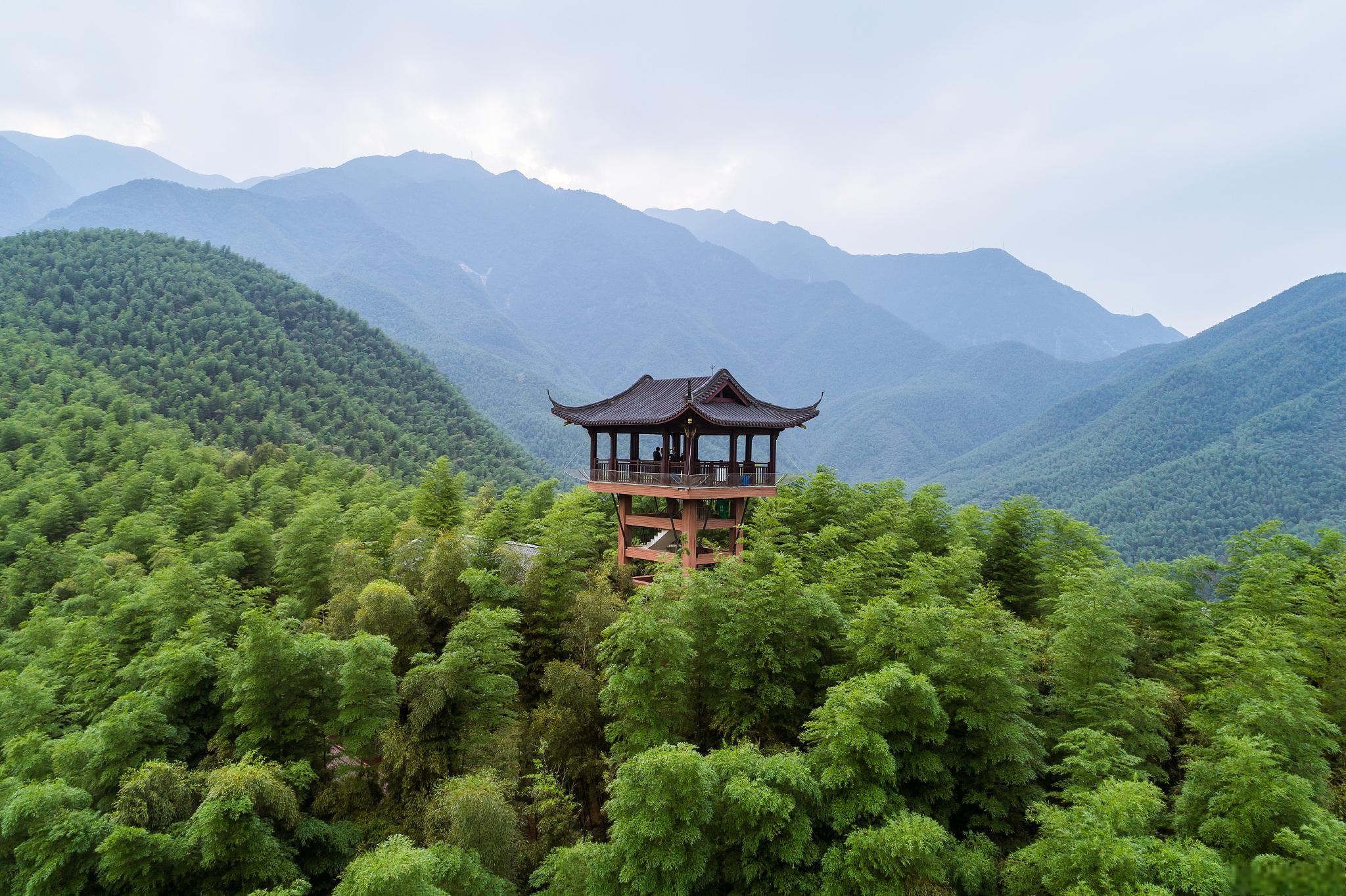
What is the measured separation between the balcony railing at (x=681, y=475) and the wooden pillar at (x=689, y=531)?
1.82ft

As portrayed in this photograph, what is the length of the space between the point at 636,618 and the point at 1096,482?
86981 millimetres

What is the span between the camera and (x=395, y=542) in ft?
58.4

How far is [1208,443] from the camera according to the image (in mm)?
75812

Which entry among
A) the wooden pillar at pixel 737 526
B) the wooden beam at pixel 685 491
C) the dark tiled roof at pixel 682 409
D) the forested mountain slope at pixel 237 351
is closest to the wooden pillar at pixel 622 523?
the wooden beam at pixel 685 491

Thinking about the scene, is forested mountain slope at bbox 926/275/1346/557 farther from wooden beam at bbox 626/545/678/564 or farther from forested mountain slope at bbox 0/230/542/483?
forested mountain slope at bbox 0/230/542/483

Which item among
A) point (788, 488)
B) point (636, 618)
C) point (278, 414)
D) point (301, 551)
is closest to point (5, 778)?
point (301, 551)

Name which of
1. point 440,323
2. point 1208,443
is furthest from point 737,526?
point 440,323

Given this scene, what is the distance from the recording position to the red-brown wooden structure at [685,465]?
53.5 ft

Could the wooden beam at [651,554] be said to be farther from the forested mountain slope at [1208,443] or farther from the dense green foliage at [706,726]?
the forested mountain slope at [1208,443]

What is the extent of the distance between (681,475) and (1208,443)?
286 feet

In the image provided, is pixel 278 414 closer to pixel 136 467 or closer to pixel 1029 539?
pixel 136 467

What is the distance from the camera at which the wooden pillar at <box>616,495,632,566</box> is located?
18.3 metres

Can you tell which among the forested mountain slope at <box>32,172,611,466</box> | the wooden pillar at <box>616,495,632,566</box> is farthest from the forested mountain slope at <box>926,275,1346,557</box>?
the forested mountain slope at <box>32,172,611,466</box>

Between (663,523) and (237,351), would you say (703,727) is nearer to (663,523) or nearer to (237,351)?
(663,523)
